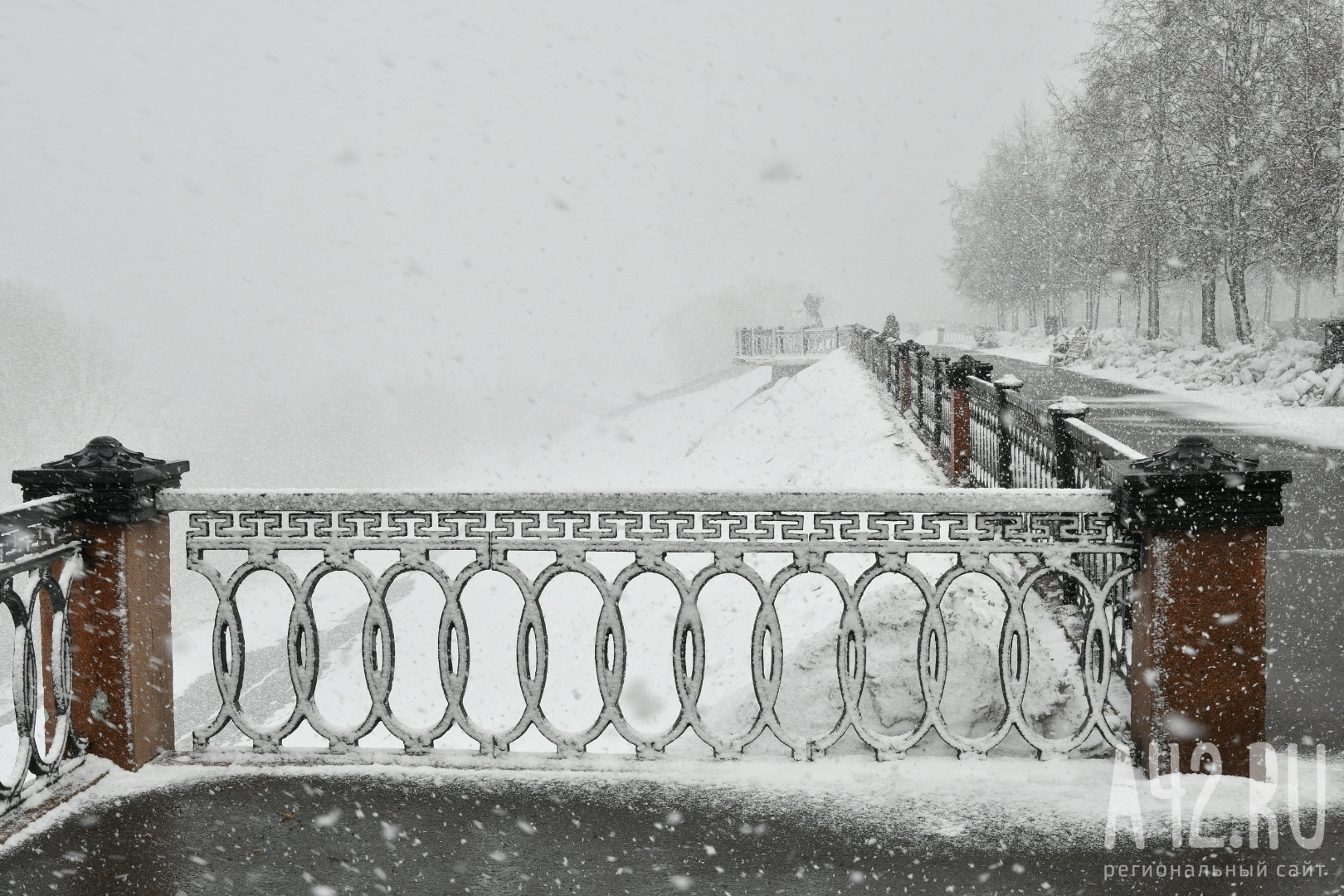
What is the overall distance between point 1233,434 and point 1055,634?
939 cm

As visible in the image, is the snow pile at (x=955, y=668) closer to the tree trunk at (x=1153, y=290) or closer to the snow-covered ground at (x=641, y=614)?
the snow-covered ground at (x=641, y=614)

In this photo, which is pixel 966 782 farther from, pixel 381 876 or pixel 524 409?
pixel 524 409

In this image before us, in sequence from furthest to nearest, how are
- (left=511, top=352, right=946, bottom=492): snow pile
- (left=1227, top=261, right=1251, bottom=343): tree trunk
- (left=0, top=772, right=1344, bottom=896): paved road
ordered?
(left=1227, top=261, right=1251, bottom=343): tree trunk
(left=511, top=352, right=946, bottom=492): snow pile
(left=0, top=772, right=1344, bottom=896): paved road

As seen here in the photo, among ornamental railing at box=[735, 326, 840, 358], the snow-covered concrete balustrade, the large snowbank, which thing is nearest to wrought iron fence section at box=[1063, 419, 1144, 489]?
the snow-covered concrete balustrade

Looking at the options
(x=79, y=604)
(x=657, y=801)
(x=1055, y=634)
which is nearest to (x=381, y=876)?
(x=657, y=801)

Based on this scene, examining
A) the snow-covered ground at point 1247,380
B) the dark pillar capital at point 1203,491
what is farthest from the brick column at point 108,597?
the snow-covered ground at point 1247,380

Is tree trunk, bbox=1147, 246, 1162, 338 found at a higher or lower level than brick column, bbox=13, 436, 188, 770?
higher

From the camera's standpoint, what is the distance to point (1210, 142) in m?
24.5

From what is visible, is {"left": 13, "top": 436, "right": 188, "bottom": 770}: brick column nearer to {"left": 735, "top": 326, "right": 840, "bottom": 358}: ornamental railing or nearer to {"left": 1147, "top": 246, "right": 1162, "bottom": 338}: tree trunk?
{"left": 1147, "top": 246, "right": 1162, "bottom": 338}: tree trunk

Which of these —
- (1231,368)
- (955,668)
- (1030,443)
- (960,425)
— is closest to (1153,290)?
(1231,368)

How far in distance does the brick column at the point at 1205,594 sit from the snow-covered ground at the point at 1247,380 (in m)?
10.9

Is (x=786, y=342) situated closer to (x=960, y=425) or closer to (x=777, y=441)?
(x=777, y=441)

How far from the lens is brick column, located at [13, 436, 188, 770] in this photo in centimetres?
385

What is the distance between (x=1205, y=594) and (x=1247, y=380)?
1895 cm
